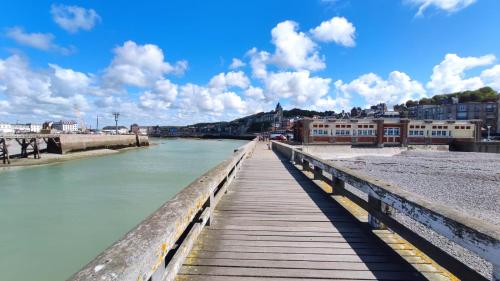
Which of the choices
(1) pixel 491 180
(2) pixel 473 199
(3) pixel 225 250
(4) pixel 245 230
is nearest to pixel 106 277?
(3) pixel 225 250

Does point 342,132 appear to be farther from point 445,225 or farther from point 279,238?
point 445,225

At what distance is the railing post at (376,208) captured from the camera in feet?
12.7

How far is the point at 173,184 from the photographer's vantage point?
55.4 feet

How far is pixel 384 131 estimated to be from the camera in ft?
158

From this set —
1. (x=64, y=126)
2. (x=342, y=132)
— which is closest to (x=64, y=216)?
(x=342, y=132)

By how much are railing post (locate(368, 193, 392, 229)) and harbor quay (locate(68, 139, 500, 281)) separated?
0.04 feet

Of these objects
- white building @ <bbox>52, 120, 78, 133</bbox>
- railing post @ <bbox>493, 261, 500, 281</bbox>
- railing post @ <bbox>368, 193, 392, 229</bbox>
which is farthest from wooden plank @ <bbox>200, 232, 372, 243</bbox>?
white building @ <bbox>52, 120, 78, 133</bbox>

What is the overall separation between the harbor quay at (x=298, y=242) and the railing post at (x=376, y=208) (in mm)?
13

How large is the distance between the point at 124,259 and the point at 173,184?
16.0 m

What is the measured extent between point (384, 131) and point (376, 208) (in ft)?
160

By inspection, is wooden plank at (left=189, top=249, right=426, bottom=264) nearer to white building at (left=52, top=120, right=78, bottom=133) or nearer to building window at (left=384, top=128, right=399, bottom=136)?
building window at (left=384, top=128, right=399, bottom=136)

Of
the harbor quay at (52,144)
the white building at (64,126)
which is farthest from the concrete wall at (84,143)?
the white building at (64,126)

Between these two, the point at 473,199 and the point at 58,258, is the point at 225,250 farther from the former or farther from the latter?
the point at 473,199

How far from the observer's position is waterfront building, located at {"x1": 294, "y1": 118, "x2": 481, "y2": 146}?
157 ft
